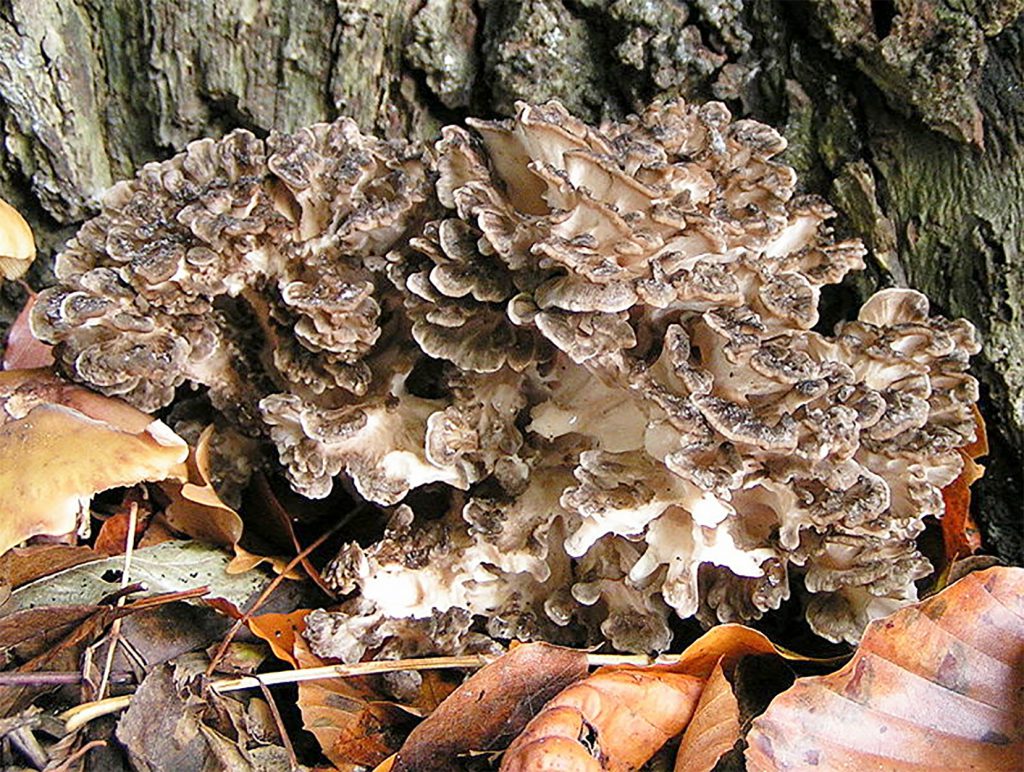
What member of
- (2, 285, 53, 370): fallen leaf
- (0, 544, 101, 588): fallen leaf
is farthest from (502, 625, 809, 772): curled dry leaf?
(2, 285, 53, 370): fallen leaf

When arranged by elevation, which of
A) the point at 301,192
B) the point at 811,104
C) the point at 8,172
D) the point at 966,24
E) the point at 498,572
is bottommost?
the point at 498,572

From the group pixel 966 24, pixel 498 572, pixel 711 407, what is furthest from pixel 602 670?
pixel 966 24

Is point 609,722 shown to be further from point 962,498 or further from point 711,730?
point 962,498

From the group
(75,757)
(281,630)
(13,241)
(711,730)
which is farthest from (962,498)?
(13,241)

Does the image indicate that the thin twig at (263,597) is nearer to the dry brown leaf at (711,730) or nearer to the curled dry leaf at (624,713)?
the curled dry leaf at (624,713)

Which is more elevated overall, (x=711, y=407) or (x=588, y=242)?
(x=588, y=242)

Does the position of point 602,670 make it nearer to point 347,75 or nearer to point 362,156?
point 362,156

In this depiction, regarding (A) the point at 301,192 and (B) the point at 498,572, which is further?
(B) the point at 498,572
